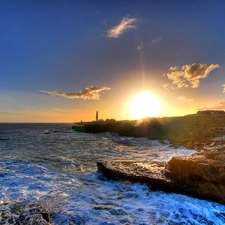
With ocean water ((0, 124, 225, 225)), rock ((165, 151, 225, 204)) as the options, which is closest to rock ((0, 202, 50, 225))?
ocean water ((0, 124, 225, 225))

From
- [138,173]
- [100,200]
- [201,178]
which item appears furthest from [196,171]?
[100,200]

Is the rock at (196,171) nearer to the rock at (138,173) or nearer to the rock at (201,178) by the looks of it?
the rock at (201,178)

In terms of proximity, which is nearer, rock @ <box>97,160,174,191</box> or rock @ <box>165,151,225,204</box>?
rock @ <box>165,151,225,204</box>

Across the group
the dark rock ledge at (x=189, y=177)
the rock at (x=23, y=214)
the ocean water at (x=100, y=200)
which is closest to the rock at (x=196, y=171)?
the dark rock ledge at (x=189, y=177)

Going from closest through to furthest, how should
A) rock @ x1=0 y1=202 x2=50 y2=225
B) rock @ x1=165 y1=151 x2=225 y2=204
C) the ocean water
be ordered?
rock @ x1=0 y1=202 x2=50 y2=225 → the ocean water → rock @ x1=165 y1=151 x2=225 y2=204

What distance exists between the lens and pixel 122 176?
29.9ft

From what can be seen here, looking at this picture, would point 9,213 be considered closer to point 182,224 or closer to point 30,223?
point 30,223

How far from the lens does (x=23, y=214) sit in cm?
476

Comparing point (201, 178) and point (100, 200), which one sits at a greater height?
point (201, 178)

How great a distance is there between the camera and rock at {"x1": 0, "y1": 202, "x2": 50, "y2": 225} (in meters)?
4.49

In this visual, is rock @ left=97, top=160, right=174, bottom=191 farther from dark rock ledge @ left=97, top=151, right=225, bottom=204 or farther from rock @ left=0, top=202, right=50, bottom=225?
rock @ left=0, top=202, right=50, bottom=225

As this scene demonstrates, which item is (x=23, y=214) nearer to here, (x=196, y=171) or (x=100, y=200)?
(x=100, y=200)

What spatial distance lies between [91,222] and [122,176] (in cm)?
382

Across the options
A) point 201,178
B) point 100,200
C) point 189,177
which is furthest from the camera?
point 189,177
